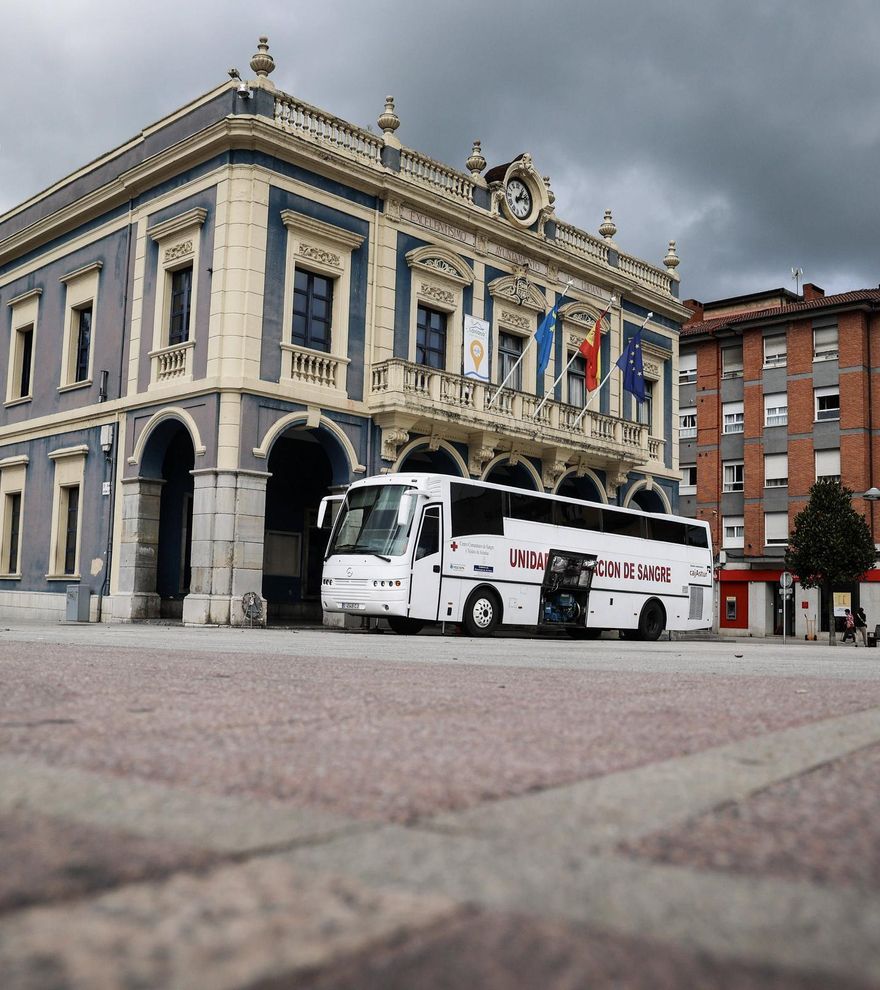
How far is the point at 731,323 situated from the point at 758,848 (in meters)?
53.3

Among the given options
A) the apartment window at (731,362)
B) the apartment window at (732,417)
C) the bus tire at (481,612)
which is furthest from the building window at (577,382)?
the apartment window at (731,362)

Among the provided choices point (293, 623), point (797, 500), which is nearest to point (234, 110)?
point (293, 623)

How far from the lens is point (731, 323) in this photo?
5291 centimetres

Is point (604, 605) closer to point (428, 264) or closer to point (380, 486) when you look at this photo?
point (380, 486)

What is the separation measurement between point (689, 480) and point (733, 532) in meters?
3.83

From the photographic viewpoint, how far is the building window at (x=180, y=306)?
2383 centimetres

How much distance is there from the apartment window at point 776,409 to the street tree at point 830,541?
10.4 metres

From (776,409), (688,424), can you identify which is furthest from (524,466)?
(688,424)

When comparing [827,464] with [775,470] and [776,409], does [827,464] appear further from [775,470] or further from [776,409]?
[776,409]

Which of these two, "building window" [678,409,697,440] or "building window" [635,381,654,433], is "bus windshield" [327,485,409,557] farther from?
"building window" [678,409,697,440]

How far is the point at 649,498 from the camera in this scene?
34000 millimetres

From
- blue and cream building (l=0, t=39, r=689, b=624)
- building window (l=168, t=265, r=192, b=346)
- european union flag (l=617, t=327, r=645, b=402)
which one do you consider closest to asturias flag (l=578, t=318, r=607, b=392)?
european union flag (l=617, t=327, r=645, b=402)

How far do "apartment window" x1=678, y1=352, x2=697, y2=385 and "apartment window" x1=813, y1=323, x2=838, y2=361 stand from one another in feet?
22.2

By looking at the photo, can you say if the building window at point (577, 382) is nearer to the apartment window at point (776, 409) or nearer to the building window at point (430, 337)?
the building window at point (430, 337)
